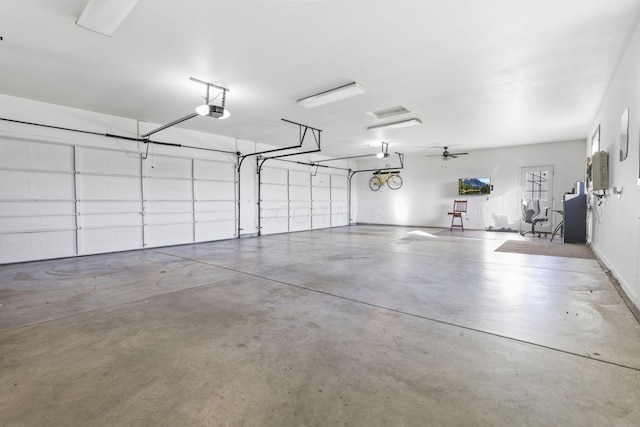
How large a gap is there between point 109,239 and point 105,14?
199 inches

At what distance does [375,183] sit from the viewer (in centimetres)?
1356

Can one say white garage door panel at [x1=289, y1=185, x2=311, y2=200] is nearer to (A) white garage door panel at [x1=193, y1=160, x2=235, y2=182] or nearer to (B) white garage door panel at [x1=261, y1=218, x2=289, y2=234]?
(B) white garage door panel at [x1=261, y1=218, x2=289, y2=234]

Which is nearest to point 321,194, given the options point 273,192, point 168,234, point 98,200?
point 273,192

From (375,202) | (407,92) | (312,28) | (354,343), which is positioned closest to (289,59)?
(312,28)

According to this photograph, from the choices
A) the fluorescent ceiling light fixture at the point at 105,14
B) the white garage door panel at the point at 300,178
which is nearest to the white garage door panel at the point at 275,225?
the white garage door panel at the point at 300,178

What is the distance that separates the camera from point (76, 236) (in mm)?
6066

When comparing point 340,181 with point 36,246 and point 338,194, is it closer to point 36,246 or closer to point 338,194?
point 338,194

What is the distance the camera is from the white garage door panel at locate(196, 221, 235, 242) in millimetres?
8164

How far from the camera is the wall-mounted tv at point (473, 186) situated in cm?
1090

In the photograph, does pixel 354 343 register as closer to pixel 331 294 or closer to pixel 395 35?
pixel 331 294

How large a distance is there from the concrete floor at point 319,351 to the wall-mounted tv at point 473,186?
285 inches

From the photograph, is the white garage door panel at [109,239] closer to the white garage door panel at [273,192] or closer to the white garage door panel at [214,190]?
the white garage door panel at [214,190]

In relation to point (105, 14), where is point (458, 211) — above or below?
below

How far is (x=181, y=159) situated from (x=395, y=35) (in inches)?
245
